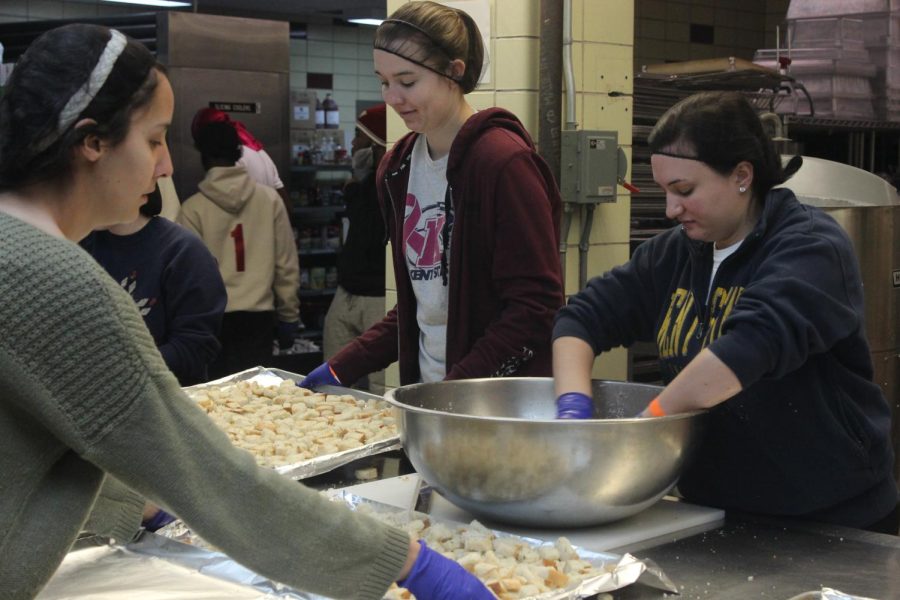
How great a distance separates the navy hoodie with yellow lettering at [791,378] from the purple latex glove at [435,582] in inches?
24.9

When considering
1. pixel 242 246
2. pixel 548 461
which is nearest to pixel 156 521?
pixel 548 461

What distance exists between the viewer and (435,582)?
1291 mm

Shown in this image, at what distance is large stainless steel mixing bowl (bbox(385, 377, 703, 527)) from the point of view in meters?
1.65

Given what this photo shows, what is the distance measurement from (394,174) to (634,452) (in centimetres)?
114

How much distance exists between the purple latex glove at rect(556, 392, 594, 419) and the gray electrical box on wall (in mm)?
1733

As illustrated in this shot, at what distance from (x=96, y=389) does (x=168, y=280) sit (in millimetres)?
1878

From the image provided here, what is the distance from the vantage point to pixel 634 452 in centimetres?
168

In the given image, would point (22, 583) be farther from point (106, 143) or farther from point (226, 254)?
point (226, 254)

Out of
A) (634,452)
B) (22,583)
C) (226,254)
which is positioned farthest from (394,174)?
(226,254)

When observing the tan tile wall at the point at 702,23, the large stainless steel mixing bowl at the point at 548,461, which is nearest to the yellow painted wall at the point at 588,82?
the large stainless steel mixing bowl at the point at 548,461

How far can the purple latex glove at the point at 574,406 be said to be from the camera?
6.46 ft

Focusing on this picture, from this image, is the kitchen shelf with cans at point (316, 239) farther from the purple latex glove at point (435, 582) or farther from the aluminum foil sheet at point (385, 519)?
the purple latex glove at point (435, 582)

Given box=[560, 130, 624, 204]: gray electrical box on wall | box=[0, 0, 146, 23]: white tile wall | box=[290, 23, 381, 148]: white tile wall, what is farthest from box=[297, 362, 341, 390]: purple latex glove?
box=[290, 23, 381, 148]: white tile wall

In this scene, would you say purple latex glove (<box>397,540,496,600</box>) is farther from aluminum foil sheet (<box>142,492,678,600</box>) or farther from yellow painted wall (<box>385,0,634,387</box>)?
yellow painted wall (<box>385,0,634,387</box>)
